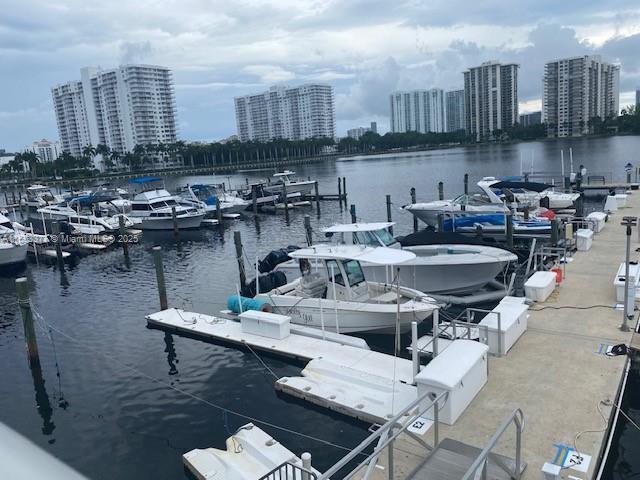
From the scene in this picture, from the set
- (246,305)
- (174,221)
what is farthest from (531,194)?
(174,221)

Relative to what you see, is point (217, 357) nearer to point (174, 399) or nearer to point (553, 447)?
point (174, 399)

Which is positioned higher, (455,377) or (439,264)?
(455,377)

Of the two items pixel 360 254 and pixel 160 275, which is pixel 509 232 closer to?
pixel 360 254

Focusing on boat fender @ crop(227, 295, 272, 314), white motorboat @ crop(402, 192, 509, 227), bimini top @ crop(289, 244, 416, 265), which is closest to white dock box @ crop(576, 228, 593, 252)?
white motorboat @ crop(402, 192, 509, 227)

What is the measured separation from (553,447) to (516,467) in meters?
1.09

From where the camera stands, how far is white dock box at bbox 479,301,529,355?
11523 mm

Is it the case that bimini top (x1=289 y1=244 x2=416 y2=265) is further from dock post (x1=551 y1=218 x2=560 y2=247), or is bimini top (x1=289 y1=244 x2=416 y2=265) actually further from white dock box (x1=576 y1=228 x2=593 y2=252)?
dock post (x1=551 y1=218 x2=560 y2=247)

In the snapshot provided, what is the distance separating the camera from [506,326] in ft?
38.0

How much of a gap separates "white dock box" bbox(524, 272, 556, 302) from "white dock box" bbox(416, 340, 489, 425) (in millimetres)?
5612

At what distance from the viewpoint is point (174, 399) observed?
46.9ft

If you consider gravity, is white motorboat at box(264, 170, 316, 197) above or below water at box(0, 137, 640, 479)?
above

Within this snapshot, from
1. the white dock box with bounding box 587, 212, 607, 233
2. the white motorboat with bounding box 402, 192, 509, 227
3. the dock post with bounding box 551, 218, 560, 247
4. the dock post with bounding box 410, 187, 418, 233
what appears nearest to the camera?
the white dock box with bounding box 587, 212, 607, 233

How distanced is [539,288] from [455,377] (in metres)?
7.08

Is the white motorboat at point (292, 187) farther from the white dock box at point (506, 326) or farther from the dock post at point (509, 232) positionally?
the white dock box at point (506, 326)
